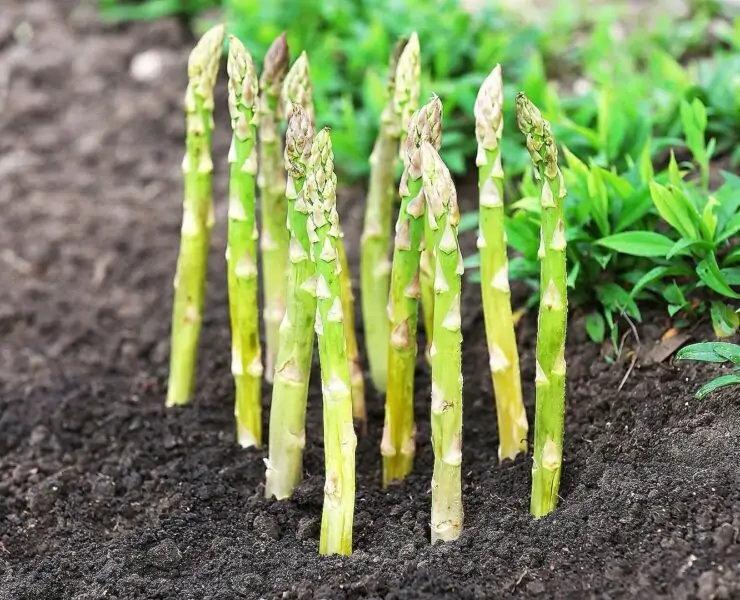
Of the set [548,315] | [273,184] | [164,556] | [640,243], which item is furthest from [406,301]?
[164,556]

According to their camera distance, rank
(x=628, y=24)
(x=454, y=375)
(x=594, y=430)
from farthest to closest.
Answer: (x=628, y=24) < (x=594, y=430) < (x=454, y=375)

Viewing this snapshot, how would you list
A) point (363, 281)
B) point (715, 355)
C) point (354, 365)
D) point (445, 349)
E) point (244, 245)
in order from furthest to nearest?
point (363, 281) < point (354, 365) < point (244, 245) < point (715, 355) < point (445, 349)

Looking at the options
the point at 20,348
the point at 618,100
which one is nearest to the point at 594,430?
the point at 618,100

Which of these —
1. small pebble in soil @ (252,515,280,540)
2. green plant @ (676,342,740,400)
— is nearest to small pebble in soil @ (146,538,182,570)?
small pebble in soil @ (252,515,280,540)

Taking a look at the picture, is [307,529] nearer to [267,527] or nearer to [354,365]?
[267,527]

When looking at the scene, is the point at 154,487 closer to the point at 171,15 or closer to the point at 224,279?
the point at 224,279

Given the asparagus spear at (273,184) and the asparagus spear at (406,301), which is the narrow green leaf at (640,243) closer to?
the asparagus spear at (406,301)

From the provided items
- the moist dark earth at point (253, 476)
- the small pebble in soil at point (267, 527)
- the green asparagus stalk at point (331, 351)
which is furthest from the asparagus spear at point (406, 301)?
the small pebble in soil at point (267, 527)
